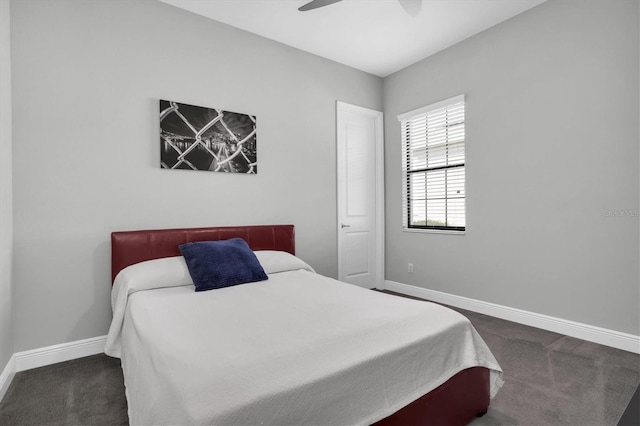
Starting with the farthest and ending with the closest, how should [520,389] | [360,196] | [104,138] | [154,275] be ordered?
[360,196] < [104,138] < [154,275] < [520,389]

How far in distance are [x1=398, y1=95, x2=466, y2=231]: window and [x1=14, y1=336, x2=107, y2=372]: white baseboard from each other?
10.9 ft

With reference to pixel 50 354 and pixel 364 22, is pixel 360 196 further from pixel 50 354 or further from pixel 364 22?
pixel 50 354

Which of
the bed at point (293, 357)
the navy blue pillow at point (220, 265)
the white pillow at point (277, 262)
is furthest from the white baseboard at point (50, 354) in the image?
the white pillow at point (277, 262)

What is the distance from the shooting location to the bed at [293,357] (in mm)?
1093

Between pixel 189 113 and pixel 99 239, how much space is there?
4.14 feet

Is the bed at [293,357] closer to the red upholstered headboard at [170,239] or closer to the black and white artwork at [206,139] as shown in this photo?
the red upholstered headboard at [170,239]

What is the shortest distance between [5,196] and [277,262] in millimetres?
1873

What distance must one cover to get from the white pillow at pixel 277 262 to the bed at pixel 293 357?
467mm

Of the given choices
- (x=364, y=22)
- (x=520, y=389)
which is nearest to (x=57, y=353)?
(x=520, y=389)

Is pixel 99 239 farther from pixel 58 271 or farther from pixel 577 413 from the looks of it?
pixel 577 413

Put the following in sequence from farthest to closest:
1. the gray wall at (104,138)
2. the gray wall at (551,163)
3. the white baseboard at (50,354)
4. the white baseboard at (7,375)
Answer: the gray wall at (551,163)
the gray wall at (104,138)
the white baseboard at (50,354)
the white baseboard at (7,375)

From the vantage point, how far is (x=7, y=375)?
2133 mm

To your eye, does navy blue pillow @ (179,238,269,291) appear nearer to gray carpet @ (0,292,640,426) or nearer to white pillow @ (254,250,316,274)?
white pillow @ (254,250,316,274)

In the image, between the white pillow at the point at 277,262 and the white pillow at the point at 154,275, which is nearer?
the white pillow at the point at 154,275
